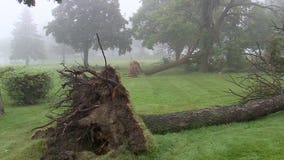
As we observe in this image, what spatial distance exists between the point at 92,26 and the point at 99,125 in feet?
101

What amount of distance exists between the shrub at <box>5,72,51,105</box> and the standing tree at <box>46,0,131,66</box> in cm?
2209

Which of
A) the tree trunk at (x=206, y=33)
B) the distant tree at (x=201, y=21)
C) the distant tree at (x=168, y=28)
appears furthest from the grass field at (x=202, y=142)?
the distant tree at (x=168, y=28)

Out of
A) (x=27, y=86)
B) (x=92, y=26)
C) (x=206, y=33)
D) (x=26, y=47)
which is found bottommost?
(x=27, y=86)

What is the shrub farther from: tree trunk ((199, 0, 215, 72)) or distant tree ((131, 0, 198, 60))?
tree trunk ((199, 0, 215, 72))

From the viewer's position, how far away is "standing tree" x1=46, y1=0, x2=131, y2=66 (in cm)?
3738

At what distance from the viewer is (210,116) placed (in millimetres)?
9047

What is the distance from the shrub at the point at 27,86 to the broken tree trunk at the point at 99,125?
6.69 meters

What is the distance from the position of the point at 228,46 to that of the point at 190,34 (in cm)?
299

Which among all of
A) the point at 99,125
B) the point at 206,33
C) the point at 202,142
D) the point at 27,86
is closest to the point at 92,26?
the point at 206,33

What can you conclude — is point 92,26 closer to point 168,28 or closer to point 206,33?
point 168,28

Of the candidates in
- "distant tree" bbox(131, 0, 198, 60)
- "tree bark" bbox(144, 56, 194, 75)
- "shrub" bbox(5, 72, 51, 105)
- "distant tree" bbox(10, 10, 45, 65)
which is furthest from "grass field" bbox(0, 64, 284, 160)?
"distant tree" bbox(10, 10, 45, 65)

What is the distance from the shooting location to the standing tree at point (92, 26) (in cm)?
3738

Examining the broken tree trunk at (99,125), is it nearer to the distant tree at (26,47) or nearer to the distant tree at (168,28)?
the distant tree at (168,28)

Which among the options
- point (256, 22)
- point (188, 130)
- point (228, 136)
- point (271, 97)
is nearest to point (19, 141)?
point (188, 130)
